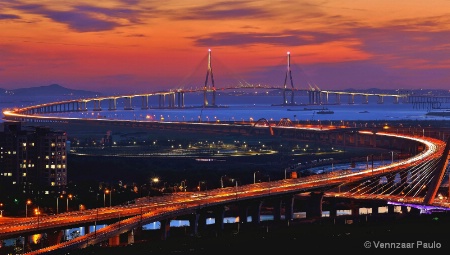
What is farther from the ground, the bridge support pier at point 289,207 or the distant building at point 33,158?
the distant building at point 33,158

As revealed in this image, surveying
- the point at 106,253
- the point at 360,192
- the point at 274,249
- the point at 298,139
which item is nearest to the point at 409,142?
the point at 298,139

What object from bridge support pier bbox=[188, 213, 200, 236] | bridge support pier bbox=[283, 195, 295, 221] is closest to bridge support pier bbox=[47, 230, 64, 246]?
bridge support pier bbox=[188, 213, 200, 236]

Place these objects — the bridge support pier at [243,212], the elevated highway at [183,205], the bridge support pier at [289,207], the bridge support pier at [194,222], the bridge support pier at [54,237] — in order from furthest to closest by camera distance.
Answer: the bridge support pier at [289,207]
the bridge support pier at [243,212]
the bridge support pier at [194,222]
the bridge support pier at [54,237]
the elevated highway at [183,205]

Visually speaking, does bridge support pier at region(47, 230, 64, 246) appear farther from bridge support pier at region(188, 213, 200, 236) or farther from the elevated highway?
bridge support pier at region(188, 213, 200, 236)

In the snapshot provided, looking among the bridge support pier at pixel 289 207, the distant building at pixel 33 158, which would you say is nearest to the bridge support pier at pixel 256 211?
the bridge support pier at pixel 289 207

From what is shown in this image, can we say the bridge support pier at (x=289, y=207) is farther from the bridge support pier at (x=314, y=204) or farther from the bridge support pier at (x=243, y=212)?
the bridge support pier at (x=243, y=212)

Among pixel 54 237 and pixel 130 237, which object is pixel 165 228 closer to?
pixel 130 237

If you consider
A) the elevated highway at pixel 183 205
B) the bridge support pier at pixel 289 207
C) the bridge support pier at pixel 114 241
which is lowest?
the bridge support pier at pixel 289 207

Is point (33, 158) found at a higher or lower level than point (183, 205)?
higher

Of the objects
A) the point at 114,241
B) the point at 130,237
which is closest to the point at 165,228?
the point at 130,237
